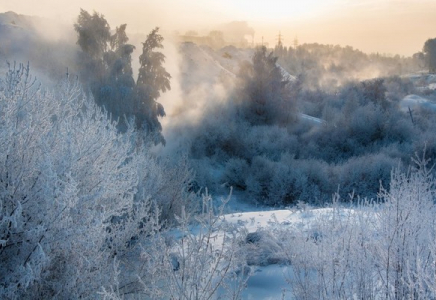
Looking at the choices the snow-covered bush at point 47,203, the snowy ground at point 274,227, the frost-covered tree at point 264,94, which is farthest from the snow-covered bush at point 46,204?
the frost-covered tree at point 264,94

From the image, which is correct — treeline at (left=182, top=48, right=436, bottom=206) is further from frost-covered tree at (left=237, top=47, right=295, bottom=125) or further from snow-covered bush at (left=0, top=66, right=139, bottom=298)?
snow-covered bush at (left=0, top=66, right=139, bottom=298)

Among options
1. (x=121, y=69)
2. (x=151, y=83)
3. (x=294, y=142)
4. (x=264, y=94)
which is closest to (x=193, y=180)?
(x=151, y=83)

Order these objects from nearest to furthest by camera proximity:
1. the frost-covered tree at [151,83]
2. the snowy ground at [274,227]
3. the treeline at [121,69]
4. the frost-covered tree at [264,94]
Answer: the snowy ground at [274,227], the treeline at [121,69], the frost-covered tree at [151,83], the frost-covered tree at [264,94]

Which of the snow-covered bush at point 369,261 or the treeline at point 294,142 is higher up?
the snow-covered bush at point 369,261

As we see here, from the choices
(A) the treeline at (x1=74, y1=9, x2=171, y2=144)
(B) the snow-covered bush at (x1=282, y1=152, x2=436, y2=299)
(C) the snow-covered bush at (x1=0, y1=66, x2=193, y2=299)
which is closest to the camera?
(B) the snow-covered bush at (x1=282, y1=152, x2=436, y2=299)

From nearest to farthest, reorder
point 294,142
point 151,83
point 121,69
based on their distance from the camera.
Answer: point 121,69, point 151,83, point 294,142

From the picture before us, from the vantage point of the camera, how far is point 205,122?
2238 cm

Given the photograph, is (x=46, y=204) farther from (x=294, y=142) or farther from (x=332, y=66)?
(x=332, y=66)

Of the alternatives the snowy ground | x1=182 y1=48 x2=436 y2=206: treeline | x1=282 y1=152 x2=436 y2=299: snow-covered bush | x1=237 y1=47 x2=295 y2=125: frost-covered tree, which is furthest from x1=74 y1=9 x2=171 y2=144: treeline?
x1=282 y1=152 x2=436 y2=299: snow-covered bush

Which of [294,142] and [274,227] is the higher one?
[274,227]

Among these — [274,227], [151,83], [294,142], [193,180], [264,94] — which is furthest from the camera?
[264,94]

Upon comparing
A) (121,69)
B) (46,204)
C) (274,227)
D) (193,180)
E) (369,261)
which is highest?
(121,69)

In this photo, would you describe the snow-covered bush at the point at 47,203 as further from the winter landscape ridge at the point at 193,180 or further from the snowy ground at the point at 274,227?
the snowy ground at the point at 274,227

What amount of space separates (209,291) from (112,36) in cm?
1671
